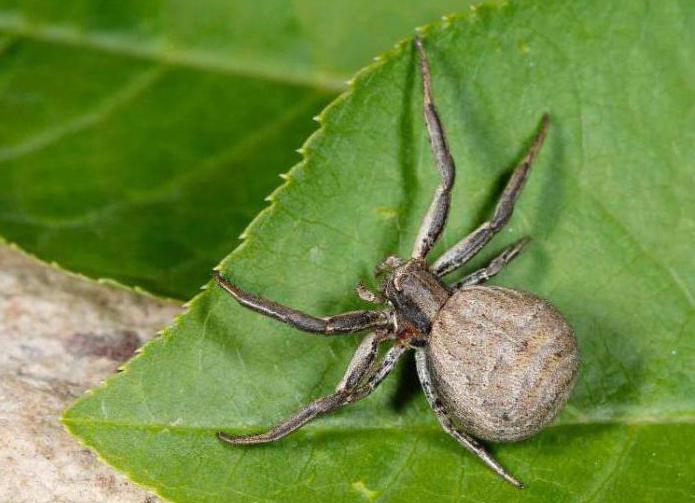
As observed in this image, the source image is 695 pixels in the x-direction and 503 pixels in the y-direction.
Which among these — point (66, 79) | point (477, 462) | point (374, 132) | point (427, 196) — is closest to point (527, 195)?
point (427, 196)

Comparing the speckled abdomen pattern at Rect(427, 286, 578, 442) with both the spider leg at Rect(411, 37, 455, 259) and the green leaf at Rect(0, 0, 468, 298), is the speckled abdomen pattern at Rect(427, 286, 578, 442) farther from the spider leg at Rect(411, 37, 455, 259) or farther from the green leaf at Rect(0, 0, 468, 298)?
the green leaf at Rect(0, 0, 468, 298)

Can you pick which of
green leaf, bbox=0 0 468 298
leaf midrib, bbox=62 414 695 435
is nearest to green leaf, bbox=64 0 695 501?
leaf midrib, bbox=62 414 695 435

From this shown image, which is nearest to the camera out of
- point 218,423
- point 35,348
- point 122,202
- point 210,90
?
point 218,423

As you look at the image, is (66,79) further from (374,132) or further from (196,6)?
(374,132)

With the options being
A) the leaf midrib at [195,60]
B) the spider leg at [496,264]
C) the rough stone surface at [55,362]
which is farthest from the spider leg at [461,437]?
the leaf midrib at [195,60]

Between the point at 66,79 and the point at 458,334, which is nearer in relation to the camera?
the point at 458,334

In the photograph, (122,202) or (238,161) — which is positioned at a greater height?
(238,161)

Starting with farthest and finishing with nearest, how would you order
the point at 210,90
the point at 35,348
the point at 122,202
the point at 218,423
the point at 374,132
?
the point at 210,90
the point at 122,202
the point at 35,348
the point at 374,132
the point at 218,423
